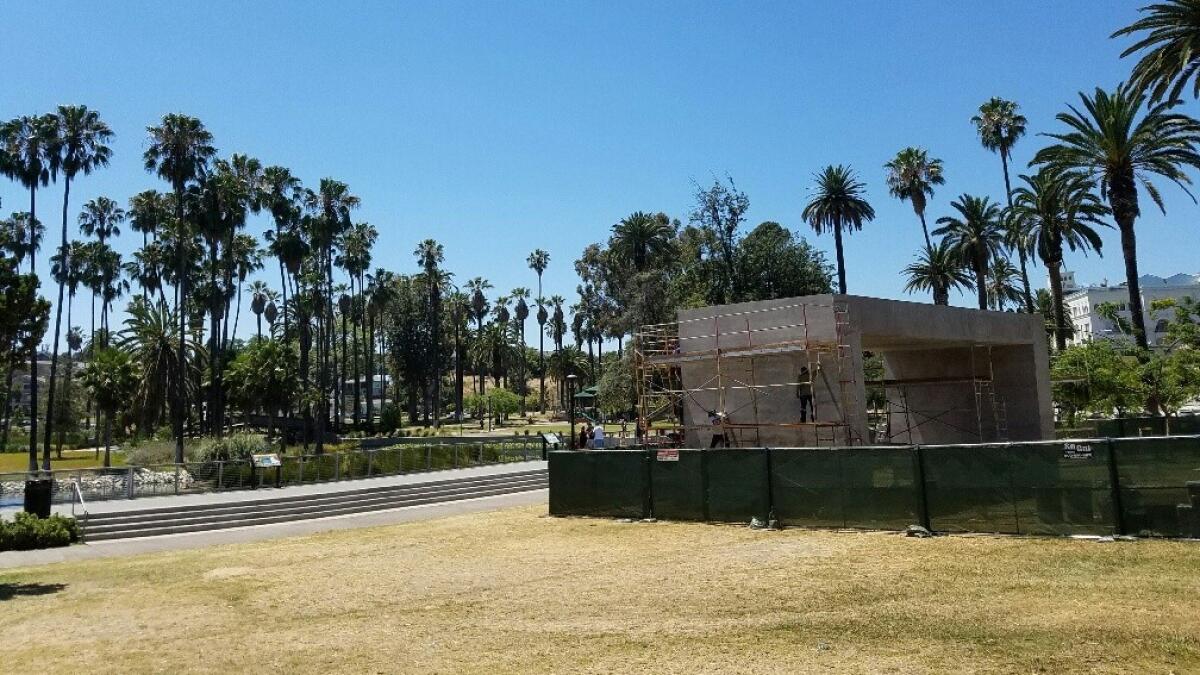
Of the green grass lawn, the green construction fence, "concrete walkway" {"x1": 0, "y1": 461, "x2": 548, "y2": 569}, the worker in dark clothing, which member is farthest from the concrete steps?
the green grass lawn

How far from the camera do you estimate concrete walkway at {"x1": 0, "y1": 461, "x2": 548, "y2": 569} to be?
1814 cm

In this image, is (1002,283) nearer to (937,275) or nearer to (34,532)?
(937,275)

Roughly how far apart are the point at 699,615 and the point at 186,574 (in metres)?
10.5

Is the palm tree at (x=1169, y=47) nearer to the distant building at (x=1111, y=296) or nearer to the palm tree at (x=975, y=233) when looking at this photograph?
the palm tree at (x=975, y=233)

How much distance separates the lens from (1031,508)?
532 inches

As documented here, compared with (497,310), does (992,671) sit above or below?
below

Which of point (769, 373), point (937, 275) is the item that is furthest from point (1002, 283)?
point (769, 373)

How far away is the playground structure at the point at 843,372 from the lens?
2164 cm

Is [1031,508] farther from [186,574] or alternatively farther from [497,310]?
[497,310]

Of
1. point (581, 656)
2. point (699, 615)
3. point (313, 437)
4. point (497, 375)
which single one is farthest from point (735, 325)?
point (497, 375)

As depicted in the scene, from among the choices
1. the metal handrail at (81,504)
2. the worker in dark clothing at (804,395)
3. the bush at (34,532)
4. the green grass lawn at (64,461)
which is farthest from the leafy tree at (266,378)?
the worker in dark clothing at (804,395)

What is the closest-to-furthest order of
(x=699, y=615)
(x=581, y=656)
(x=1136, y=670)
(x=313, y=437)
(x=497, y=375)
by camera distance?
(x=1136, y=670) < (x=581, y=656) < (x=699, y=615) < (x=313, y=437) < (x=497, y=375)

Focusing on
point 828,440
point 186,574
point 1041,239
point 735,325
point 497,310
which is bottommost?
point 186,574

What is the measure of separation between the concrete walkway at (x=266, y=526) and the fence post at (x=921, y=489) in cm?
1310
